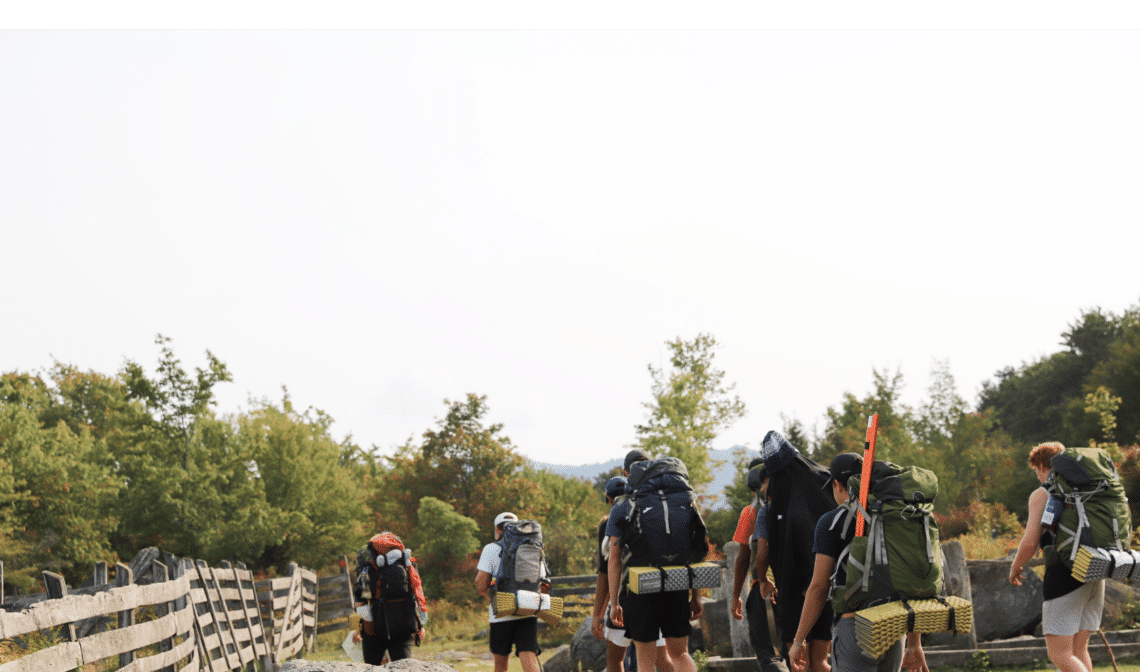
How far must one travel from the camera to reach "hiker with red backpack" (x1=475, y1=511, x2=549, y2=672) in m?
8.23

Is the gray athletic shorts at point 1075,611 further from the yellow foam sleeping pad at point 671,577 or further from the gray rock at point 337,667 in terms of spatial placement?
the gray rock at point 337,667

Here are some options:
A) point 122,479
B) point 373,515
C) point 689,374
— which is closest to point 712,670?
point 689,374

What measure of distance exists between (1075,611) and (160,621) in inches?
288

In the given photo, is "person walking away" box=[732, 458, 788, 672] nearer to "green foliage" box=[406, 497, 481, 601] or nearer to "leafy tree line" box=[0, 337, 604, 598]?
"leafy tree line" box=[0, 337, 604, 598]

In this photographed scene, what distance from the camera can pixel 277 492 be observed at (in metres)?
32.1

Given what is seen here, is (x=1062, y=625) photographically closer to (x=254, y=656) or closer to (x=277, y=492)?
(x=254, y=656)

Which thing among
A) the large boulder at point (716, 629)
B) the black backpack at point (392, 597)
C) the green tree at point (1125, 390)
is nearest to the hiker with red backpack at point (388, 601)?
the black backpack at point (392, 597)

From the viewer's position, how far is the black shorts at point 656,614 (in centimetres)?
626

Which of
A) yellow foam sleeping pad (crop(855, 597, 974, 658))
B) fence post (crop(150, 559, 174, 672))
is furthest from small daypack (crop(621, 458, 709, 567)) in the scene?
fence post (crop(150, 559, 174, 672))

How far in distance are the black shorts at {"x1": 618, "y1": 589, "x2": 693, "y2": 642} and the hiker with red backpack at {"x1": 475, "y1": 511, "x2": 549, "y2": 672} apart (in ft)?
6.67

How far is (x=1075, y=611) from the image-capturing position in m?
6.09

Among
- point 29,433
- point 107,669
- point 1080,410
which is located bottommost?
point 107,669

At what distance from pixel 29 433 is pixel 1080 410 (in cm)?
4019

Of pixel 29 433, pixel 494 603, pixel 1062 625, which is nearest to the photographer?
pixel 1062 625
